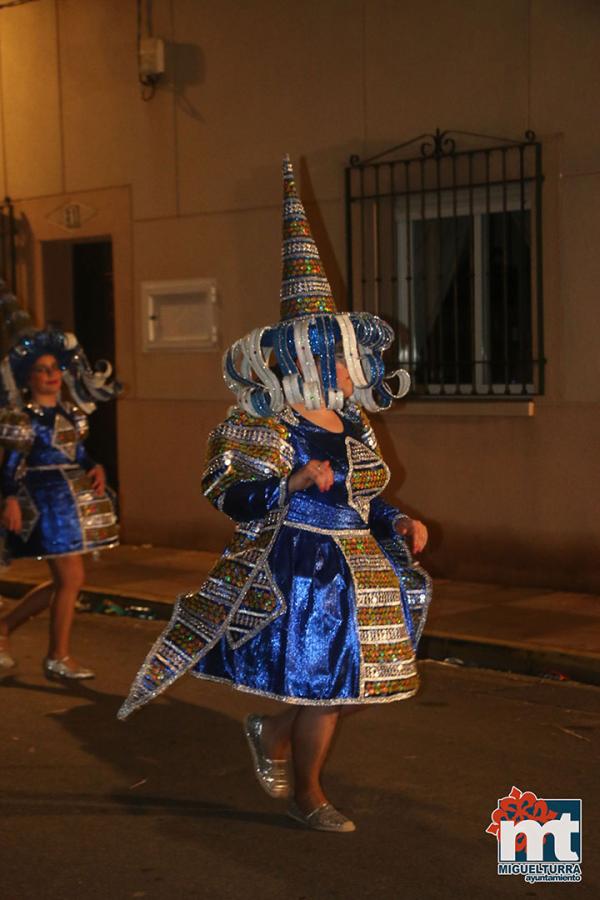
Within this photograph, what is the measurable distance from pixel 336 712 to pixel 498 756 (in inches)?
55.5

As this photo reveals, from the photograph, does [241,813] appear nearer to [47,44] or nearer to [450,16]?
[450,16]

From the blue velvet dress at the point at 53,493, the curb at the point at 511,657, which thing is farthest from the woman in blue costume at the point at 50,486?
the curb at the point at 511,657

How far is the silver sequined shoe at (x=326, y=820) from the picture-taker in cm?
504

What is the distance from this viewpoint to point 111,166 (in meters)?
12.2

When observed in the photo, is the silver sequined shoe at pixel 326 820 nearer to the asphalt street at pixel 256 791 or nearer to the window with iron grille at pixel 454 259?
the asphalt street at pixel 256 791

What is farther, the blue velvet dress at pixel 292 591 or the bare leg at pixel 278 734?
the bare leg at pixel 278 734

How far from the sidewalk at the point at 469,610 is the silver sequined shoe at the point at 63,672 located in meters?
1.19

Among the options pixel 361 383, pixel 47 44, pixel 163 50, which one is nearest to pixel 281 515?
pixel 361 383

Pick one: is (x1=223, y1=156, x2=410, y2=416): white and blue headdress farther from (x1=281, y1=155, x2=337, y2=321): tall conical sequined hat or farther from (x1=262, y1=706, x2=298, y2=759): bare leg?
(x1=262, y1=706, x2=298, y2=759): bare leg

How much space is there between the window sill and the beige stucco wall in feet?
0.10

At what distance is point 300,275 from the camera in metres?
5.06

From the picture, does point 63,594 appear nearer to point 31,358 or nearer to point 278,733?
point 31,358

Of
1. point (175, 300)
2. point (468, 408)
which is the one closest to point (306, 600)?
point (468, 408)

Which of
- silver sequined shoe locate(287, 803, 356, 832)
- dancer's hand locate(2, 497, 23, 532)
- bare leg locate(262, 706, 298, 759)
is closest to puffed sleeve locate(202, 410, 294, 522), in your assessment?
bare leg locate(262, 706, 298, 759)
